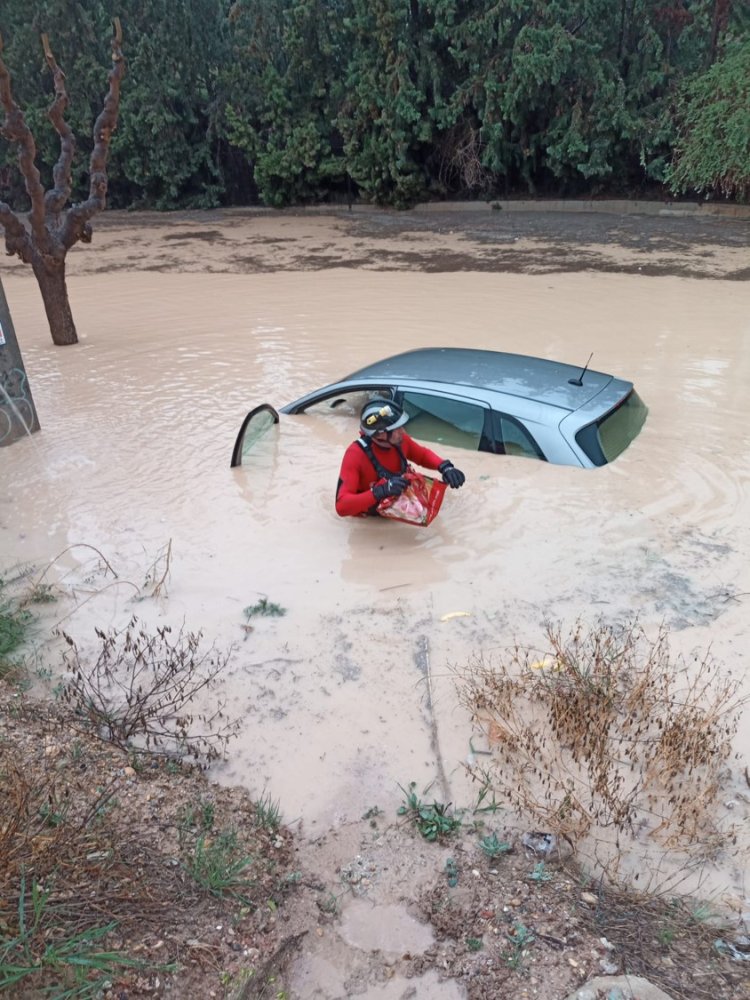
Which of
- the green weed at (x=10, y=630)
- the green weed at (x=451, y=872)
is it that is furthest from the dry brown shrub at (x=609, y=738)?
the green weed at (x=10, y=630)

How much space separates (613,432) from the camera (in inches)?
261

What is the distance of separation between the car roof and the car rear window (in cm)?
18

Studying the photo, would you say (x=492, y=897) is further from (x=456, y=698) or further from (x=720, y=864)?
(x=456, y=698)

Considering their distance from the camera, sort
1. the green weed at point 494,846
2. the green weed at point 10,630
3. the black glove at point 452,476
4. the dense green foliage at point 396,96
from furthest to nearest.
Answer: the dense green foliage at point 396,96 < the black glove at point 452,476 < the green weed at point 10,630 < the green weed at point 494,846

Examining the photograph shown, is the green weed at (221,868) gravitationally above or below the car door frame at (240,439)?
below

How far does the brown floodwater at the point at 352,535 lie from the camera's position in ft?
14.8

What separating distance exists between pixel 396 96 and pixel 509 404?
1771cm

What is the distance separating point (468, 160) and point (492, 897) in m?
21.1

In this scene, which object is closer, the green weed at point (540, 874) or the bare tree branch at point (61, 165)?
the green weed at point (540, 874)

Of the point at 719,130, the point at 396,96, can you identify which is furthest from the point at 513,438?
the point at 396,96

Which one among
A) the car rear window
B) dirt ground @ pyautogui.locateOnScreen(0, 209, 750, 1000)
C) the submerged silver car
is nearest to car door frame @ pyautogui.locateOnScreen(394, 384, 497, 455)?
the submerged silver car

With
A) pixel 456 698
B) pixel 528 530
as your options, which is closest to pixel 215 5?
pixel 528 530

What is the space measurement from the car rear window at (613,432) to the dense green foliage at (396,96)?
1272 cm

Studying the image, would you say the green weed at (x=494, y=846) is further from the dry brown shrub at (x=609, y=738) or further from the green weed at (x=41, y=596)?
the green weed at (x=41, y=596)
